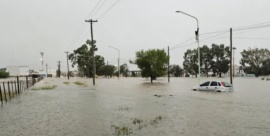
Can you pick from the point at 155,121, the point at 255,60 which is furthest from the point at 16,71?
the point at 155,121

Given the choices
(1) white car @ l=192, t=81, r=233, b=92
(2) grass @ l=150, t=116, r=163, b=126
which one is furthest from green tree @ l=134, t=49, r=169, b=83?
(2) grass @ l=150, t=116, r=163, b=126

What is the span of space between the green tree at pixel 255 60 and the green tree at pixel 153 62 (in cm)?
7399

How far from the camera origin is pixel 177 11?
44.1 m

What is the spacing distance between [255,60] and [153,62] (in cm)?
7898

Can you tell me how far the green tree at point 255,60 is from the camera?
13988 cm

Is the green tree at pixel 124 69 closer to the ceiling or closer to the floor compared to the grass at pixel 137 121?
closer to the ceiling

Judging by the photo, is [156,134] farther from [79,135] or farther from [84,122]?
[84,122]

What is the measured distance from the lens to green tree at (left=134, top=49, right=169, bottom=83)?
76.5m

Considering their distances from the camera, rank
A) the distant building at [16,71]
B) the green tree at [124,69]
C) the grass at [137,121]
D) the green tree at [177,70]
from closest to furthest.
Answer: the grass at [137,121] → the distant building at [16,71] → the green tree at [177,70] → the green tree at [124,69]

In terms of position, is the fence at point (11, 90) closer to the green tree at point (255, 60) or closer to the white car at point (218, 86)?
the white car at point (218, 86)

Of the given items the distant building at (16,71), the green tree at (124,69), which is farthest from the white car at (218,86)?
the green tree at (124,69)

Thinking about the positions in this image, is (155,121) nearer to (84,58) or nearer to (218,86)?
(218,86)

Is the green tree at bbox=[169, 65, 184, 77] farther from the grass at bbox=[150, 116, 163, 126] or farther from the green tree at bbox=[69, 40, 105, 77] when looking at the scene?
the grass at bbox=[150, 116, 163, 126]

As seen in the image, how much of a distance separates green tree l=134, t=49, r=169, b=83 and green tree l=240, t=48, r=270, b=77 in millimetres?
73985
